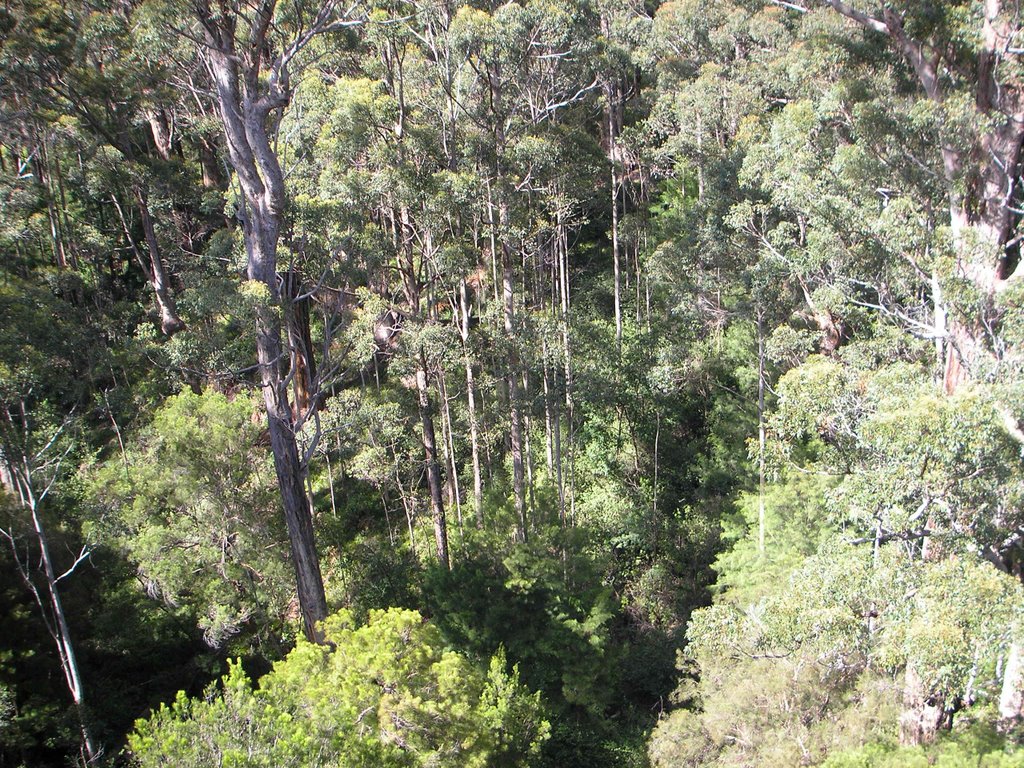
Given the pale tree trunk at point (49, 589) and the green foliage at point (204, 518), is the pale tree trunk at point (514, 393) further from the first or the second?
the pale tree trunk at point (49, 589)

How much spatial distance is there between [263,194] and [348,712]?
5.00 metres

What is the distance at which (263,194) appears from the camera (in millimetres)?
7082

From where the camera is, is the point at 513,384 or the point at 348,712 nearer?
the point at 348,712

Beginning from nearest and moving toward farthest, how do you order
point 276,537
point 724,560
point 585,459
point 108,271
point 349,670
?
point 349,670, point 276,537, point 724,560, point 585,459, point 108,271

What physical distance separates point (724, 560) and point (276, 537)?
324 inches

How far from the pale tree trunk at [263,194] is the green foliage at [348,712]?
3.59ft

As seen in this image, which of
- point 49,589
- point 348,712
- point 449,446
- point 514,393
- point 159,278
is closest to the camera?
point 348,712

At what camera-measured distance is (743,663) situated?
10.0 metres

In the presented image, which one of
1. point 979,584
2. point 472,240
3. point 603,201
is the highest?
point 603,201

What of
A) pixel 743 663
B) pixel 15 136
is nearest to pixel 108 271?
pixel 15 136

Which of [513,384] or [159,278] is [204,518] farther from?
[159,278]

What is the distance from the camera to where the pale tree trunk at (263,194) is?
6.82m

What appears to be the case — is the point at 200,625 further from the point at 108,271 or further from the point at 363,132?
the point at 108,271

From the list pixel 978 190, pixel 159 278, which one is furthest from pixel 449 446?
pixel 978 190
